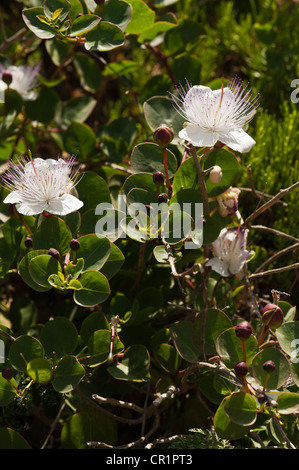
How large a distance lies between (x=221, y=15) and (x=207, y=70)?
0.39m

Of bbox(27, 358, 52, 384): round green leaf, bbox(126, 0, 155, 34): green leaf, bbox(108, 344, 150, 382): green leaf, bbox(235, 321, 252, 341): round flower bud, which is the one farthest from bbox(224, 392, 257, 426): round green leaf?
bbox(126, 0, 155, 34): green leaf

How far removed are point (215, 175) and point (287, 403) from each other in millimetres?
506

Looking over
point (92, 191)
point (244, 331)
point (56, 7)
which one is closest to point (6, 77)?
point (56, 7)

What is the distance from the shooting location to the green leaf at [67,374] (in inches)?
47.9

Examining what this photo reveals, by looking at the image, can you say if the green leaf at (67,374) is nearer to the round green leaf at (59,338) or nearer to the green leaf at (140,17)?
the round green leaf at (59,338)

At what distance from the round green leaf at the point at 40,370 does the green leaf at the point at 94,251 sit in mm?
220

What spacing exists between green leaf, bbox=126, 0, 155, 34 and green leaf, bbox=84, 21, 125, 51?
181 mm

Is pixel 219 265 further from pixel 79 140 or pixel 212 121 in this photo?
pixel 79 140

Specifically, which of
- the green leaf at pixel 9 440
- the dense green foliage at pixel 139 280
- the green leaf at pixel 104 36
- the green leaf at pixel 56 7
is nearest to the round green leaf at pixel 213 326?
the dense green foliage at pixel 139 280

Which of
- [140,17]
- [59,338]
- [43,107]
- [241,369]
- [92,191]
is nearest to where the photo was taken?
[241,369]

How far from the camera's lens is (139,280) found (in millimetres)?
1508

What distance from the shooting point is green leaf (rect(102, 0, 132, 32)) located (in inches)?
56.3

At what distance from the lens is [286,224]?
65.4 inches
